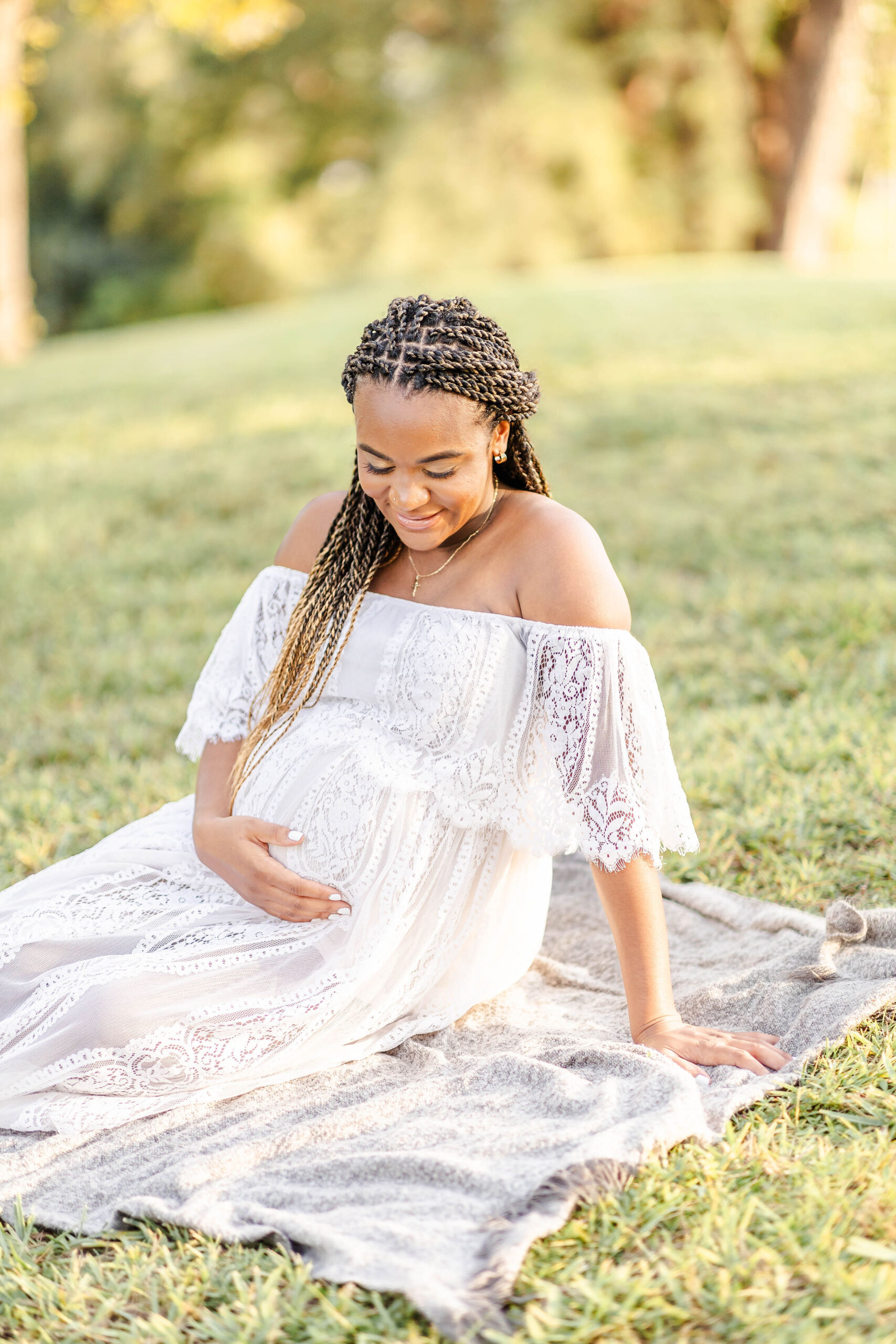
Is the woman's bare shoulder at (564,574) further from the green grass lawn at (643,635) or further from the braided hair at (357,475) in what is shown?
the green grass lawn at (643,635)

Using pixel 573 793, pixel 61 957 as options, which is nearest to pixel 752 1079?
pixel 573 793


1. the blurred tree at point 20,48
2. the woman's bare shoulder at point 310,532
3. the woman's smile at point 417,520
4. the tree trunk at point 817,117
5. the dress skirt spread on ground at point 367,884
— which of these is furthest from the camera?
the tree trunk at point 817,117

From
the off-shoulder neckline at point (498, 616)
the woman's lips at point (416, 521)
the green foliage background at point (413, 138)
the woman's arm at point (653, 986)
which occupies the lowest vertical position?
the woman's arm at point (653, 986)

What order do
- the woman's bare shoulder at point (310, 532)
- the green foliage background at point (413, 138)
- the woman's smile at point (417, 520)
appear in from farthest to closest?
A: the green foliage background at point (413, 138) → the woman's bare shoulder at point (310, 532) → the woman's smile at point (417, 520)

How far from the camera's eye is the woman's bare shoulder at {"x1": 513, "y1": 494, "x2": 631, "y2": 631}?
8.04 feet

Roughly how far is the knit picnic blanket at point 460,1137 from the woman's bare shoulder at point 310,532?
3.72 ft

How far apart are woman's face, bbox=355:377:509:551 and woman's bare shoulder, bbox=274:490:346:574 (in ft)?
1.13

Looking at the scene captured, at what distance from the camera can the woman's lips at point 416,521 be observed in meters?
2.51

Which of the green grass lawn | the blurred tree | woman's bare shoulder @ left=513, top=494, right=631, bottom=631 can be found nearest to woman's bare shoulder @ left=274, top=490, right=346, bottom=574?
woman's bare shoulder @ left=513, top=494, right=631, bottom=631

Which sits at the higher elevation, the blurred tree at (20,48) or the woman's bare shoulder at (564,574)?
the blurred tree at (20,48)

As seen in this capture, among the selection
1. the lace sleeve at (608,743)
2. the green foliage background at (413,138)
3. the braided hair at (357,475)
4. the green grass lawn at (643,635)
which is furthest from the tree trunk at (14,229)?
the lace sleeve at (608,743)

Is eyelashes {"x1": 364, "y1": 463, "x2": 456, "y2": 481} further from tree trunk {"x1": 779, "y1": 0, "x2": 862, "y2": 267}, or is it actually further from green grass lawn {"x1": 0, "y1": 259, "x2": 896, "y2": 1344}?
tree trunk {"x1": 779, "y1": 0, "x2": 862, "y2": 267}

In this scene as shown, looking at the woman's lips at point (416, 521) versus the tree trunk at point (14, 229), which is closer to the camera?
the woman's lips at point (416, 521)

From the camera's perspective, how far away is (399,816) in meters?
2.52
